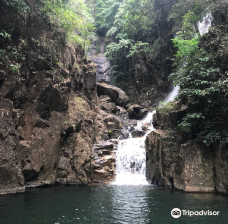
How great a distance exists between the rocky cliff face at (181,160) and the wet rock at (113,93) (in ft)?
39.9

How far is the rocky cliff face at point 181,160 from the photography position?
37.0 feet

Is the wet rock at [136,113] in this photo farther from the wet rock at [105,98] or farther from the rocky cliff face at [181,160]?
the rocky cliff face at [181,160]

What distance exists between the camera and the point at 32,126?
43.0 ft

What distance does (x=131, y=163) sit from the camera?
52.0 ft

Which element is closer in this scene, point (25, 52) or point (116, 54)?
point (25, 52)

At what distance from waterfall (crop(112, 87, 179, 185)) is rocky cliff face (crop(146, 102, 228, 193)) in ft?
2.51

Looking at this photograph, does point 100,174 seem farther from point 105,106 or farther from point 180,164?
point 105,106

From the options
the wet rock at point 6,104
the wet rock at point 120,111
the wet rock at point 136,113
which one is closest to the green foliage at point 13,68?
the wet rock at point 6,104

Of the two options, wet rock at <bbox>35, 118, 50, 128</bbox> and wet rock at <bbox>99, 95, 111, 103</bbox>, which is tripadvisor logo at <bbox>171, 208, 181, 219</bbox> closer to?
wet rock at <bbox>35, 118, 50, 128</bbox>

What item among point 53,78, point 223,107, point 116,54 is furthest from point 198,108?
point 116,54

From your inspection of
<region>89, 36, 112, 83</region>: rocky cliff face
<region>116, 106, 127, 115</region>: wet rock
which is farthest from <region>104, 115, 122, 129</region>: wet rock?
<region>89, 36, 112, 83</region>: rocky cliff face

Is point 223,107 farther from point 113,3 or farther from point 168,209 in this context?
point 113,3

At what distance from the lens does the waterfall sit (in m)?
14.8

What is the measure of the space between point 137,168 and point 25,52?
38.2 ft
